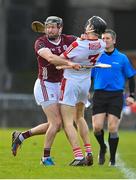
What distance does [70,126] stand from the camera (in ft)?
45.8

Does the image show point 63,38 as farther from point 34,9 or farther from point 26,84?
point 34,9

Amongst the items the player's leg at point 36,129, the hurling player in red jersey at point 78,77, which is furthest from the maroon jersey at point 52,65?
the hurling player in red jersey at point 78,77

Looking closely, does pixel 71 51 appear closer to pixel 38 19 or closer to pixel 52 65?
pixel 52 65

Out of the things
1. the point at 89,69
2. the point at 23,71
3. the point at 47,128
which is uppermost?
the point at 89,69

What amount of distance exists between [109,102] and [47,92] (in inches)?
42.9

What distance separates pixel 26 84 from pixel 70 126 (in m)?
22.7

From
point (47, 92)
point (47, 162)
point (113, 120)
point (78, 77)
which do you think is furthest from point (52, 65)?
point (47, 162)

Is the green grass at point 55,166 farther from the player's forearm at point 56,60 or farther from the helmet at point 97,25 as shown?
the helmet at point 97,25

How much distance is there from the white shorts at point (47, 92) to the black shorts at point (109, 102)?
840 mm

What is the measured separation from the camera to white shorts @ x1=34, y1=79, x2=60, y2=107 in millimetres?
14172

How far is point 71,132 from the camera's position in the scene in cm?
1393

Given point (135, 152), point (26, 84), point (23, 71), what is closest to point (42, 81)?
point (135, 152)

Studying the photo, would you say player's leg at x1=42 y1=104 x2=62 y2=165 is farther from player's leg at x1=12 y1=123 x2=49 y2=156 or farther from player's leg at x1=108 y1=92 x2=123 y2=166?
player's leg at x1=108 y1=92 x2=123 y2=166

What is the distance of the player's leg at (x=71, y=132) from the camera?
13.9 m
